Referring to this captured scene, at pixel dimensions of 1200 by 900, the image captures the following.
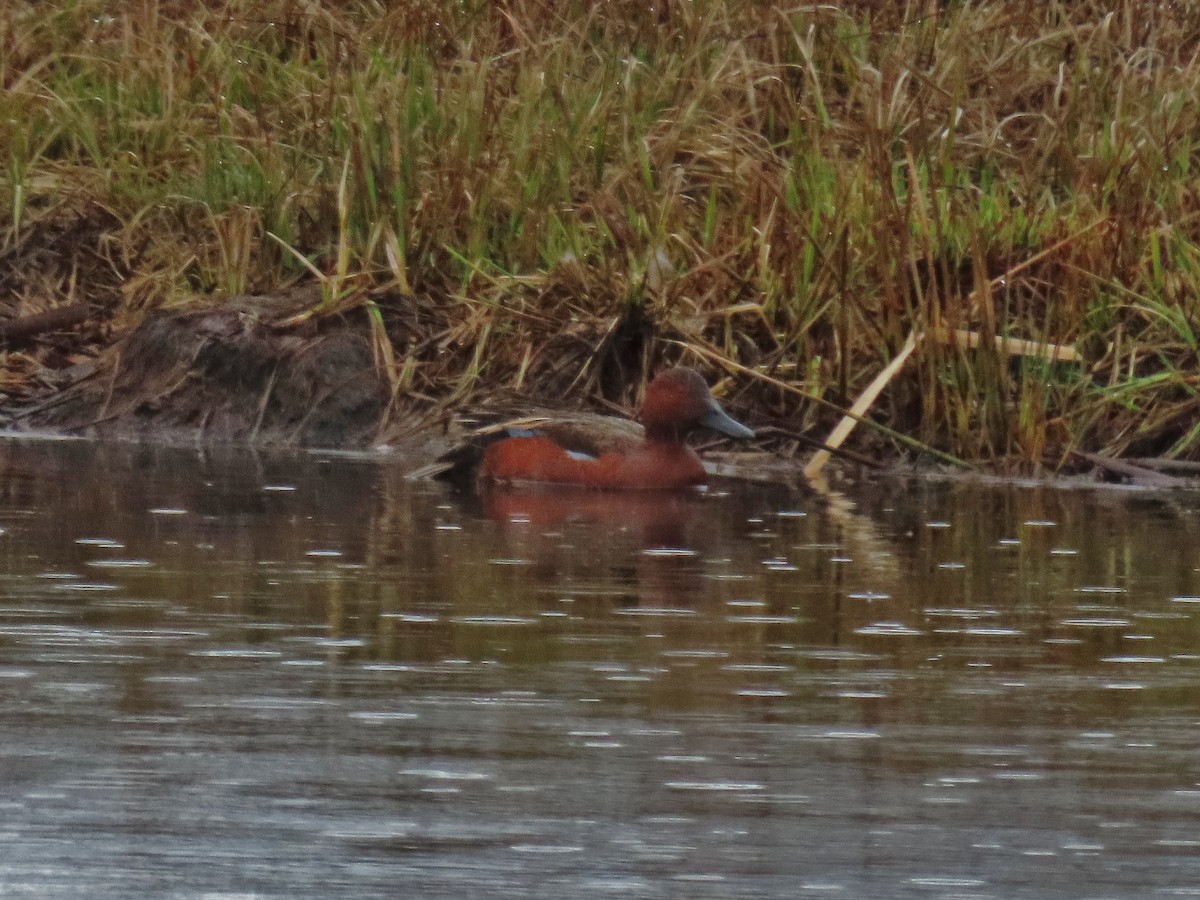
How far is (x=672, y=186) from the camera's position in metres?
11.2

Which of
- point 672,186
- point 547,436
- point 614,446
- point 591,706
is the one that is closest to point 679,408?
point 614,446

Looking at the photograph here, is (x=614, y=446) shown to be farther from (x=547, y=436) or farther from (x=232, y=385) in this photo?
(x=232, y=385)

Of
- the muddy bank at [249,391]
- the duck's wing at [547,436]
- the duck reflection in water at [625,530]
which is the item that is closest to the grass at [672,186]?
the muddy bank at [249,391]

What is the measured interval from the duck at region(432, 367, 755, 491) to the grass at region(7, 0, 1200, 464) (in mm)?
549

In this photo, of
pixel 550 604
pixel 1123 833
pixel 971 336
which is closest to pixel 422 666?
pixel 550 604

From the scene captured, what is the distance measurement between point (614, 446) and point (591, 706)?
447 cm

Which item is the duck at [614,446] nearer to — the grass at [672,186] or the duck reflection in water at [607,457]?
the duck reflection in water at [607,457]

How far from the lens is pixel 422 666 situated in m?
4.91

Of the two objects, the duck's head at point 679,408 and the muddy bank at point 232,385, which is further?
the muddy bank at point 232,385

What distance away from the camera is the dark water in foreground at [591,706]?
3436 millimetres

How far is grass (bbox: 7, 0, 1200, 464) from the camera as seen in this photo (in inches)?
386

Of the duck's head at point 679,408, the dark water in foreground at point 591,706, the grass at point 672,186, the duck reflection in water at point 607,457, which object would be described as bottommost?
the dark water in foreground at point 591,706

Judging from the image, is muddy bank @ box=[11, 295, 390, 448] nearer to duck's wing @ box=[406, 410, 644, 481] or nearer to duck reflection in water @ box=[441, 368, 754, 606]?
duck's wing @ box=[406, 410, 644, 481]

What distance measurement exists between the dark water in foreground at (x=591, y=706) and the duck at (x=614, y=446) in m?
1.14
